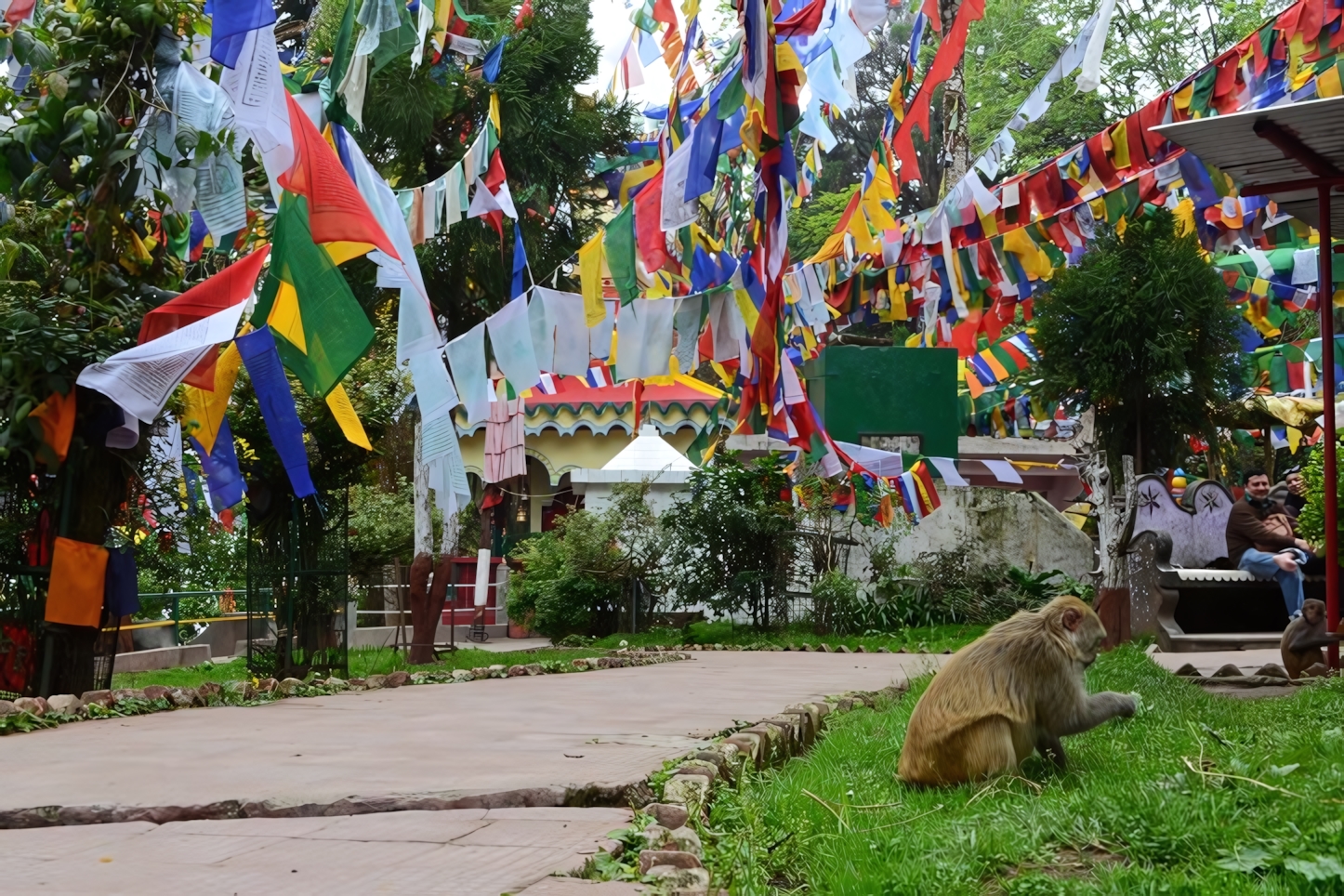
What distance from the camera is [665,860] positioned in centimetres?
303

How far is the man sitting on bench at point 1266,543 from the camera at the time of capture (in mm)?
10289

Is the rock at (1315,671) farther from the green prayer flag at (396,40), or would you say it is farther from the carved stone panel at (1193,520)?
the green prayer flag at (396,40)

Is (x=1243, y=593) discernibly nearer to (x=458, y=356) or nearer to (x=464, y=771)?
(x=458, y=356)

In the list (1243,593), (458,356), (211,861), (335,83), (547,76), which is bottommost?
(211,861)

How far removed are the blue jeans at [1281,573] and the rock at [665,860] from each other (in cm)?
864

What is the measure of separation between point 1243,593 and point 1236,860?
8.45 m

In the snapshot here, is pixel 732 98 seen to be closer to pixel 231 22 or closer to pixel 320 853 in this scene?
pixel 231 22

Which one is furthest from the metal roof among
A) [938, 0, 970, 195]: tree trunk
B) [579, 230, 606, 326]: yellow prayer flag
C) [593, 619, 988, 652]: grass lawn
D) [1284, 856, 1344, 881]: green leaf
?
[938, 0, 970, 195]: tree trunk

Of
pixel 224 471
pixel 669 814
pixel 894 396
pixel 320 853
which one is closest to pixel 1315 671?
pixel 669 814

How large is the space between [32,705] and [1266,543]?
9.13 metres

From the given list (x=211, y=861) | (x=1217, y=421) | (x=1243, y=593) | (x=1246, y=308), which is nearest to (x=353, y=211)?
(x=211, y=861)

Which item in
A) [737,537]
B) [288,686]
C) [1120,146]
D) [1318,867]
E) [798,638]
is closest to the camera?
[1318,867]

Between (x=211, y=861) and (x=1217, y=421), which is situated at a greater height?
(x=1217, y=421)

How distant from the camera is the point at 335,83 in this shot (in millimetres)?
8836
